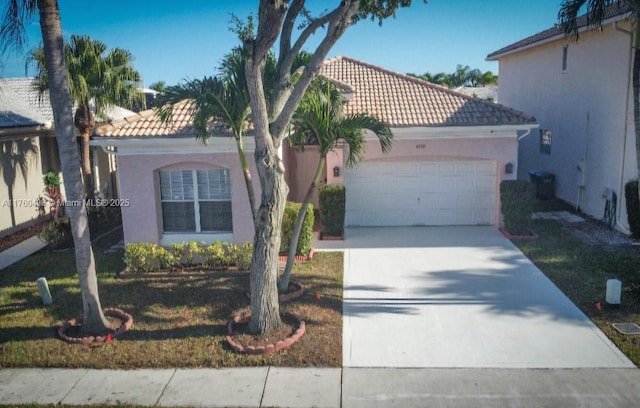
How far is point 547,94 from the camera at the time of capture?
20.3m

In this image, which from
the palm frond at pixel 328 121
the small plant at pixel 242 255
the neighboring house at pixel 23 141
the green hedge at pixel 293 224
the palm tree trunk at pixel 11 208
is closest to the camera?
the palm frond at pixel 328 121

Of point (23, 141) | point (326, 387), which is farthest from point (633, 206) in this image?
point (23, 141)

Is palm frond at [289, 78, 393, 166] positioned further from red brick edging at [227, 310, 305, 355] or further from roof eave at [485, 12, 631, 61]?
roof eave at [485, 12, 631, 61]

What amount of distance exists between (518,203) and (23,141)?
565 inches

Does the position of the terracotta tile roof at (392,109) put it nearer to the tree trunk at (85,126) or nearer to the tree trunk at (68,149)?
the tree trunk at (85,126)

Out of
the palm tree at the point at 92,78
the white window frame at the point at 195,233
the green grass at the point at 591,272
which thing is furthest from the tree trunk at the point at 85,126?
the green grass at the point at 591,272

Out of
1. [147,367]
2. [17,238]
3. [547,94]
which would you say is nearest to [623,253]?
[547,94]

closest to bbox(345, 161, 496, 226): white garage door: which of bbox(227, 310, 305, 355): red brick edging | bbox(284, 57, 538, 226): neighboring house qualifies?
bbox(284, 57, 538, 226): neighboring house

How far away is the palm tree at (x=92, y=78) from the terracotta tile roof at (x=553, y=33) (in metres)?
11.7

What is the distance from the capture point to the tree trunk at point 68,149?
26.5 feet

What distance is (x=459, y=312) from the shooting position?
970 centimetres

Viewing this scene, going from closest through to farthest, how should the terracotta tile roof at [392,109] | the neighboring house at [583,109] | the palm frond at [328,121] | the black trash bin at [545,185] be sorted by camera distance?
the palm frond at [328,121] < the terracotta tile roof at [392,109] < the neighboring house at [583,109] < the black trash bin at [545,185]

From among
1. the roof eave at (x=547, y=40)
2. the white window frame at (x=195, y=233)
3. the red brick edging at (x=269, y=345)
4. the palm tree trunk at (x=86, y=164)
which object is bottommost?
the red brick edging at (x=269, y=345)

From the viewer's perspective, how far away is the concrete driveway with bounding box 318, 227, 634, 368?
26.4 ft
